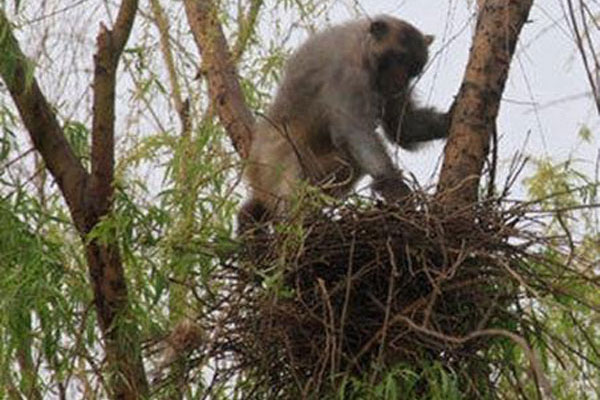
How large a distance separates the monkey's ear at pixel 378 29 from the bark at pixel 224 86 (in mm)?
733

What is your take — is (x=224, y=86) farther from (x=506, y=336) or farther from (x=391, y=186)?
(x=506, y=336)

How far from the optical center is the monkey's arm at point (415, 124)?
684 cm

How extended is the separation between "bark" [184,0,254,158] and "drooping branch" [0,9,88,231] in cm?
110

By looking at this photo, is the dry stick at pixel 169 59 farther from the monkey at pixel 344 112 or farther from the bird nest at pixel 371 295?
the bird nest at pixel 371 295

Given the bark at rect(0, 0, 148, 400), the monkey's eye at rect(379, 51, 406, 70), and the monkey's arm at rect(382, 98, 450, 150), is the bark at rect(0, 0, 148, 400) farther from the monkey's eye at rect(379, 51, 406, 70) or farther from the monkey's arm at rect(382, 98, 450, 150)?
the monkey's eye at rect(379, 51, 406, 70)

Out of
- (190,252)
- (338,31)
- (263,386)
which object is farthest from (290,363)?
(338,31)

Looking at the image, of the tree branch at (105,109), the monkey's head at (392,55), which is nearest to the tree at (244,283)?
the tree branch at (105,109)

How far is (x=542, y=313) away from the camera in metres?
5.58

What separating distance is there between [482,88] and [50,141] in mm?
1649

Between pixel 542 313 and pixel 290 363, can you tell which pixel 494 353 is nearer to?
pixel 542 313

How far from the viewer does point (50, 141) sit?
559 cm

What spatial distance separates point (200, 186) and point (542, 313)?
52.5 inches

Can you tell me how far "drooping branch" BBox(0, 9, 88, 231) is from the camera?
5.43 metres

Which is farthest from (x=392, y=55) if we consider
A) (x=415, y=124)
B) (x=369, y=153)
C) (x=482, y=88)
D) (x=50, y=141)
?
(x=50, y=141)
